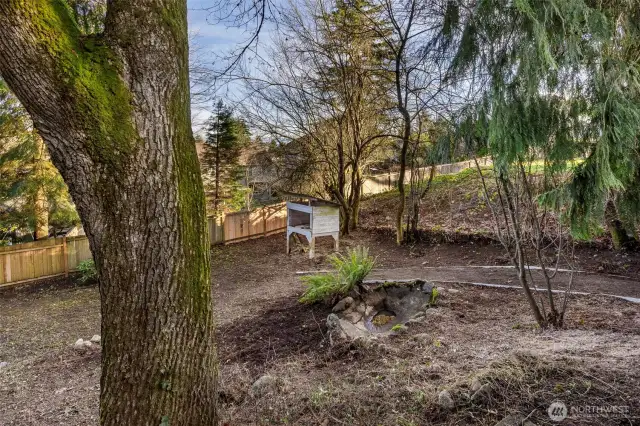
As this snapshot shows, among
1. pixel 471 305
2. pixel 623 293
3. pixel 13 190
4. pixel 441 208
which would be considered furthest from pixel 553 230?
pixel 13 190

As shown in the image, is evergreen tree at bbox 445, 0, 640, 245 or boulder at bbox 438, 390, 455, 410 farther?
evergreen tree at bbox 445, 0, 640, 245

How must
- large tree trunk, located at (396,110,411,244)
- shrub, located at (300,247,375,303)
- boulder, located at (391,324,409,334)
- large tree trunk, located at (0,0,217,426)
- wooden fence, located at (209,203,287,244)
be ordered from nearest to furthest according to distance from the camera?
large tree trunk, located at (0,0,217,426)
boulder, located at (391,324,409,334)
shrub, located at (300,247,375,303)
large tree trunk, located at (396,110,411,244)
wooden fence, located at (209,203,287,244)

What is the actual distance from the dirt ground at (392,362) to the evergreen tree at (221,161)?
242 inches

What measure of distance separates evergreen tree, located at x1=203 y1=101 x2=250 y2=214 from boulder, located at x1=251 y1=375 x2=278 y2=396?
893 cm

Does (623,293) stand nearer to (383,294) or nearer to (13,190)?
(383,294)

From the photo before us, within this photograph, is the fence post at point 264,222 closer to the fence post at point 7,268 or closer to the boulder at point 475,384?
the fence post at point 7,268

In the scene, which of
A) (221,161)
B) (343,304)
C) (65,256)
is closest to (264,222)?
(221,161)

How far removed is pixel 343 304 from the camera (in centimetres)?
443

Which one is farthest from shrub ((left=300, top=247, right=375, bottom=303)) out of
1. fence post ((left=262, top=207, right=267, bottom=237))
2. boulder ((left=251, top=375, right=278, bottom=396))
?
fence post ((left=262, top=207, right=267, bottom=237))

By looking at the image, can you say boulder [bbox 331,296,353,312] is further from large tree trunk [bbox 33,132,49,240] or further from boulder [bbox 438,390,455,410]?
large tree trunk [bbox 33,132,49,240]

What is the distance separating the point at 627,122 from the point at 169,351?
2950 mm

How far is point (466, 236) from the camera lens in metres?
7.56

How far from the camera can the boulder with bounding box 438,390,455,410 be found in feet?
6.40

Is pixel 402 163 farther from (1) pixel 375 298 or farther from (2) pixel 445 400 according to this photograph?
(2) pixel 445 400
